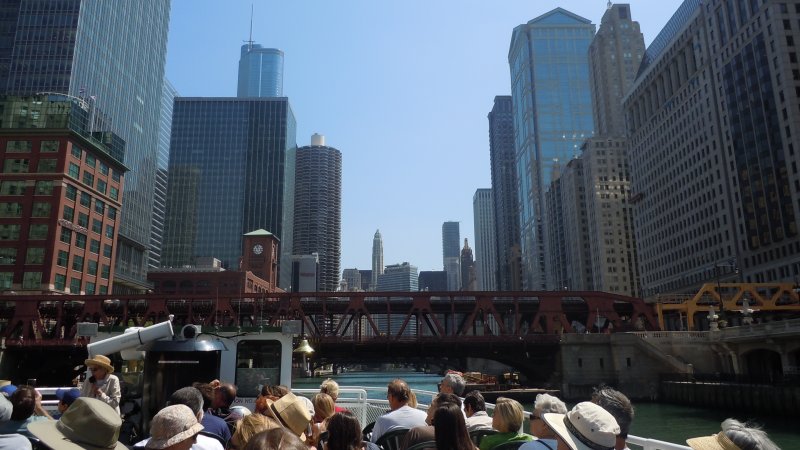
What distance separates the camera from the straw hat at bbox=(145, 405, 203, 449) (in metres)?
5.59

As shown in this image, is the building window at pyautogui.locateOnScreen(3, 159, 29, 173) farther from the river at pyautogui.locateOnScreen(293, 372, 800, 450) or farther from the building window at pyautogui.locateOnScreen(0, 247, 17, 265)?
the river at pyautogui.locateOnScreen(293, 372, 800, 450)

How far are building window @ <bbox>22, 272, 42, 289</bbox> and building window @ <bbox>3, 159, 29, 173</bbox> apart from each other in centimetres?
1559

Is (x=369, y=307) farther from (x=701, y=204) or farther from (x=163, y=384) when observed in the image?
(x=701, y=204)

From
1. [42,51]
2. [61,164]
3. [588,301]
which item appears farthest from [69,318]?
[588,301]

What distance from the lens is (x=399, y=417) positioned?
8.07m

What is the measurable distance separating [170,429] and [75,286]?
3676 inches

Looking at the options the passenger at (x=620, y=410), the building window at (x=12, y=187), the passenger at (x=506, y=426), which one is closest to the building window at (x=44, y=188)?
the building window at (x=12, y=187)

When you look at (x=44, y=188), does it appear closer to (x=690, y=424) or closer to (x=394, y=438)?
(x=690, y=424)

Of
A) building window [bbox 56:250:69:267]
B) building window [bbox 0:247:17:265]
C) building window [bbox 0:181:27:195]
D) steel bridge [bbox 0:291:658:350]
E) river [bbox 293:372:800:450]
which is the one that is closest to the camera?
river [bbox 293:372:800:450]

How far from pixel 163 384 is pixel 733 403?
50428mm

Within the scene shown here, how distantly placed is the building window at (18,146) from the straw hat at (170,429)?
96081 millimetres

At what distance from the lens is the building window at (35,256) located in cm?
8169

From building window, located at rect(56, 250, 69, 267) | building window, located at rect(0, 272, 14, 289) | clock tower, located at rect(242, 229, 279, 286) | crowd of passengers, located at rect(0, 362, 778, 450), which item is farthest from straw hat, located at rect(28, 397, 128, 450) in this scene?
clock tower, located at rect(242, 229, 279, 286)

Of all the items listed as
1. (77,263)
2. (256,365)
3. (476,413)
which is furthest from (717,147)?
(476,413)
